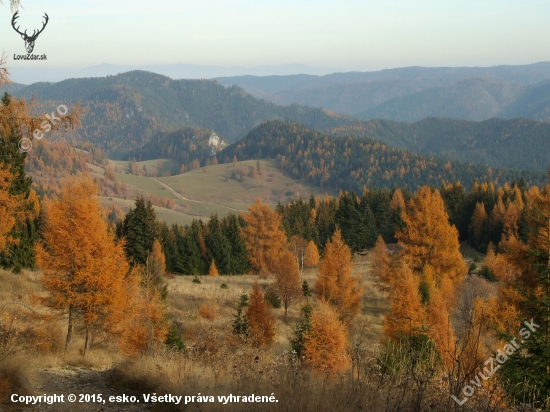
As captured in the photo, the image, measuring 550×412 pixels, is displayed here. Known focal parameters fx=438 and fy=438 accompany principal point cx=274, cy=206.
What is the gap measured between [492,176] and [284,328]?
196m

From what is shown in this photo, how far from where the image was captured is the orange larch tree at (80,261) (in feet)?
46.8

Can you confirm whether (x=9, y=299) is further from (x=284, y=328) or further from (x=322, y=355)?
(x=284, y=328)

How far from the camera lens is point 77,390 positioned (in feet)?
26.4

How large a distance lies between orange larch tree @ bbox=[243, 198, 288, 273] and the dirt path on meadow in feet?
118

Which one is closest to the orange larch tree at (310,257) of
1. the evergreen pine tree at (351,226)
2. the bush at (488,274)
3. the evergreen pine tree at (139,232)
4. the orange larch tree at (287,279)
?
the evergreen pine tree at (351,226)

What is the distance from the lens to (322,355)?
15.9 m

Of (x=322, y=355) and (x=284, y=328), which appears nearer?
(x=322, y=355)

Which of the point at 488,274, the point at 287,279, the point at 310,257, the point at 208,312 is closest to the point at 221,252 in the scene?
the point at 310,257

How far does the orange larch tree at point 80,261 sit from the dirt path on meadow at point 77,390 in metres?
4.21

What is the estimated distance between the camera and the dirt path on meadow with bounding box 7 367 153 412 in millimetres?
6738

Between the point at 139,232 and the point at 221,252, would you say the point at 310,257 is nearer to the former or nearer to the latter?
the point at 221,252

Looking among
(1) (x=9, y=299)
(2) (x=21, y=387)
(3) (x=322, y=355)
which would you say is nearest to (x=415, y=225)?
(3) (x=322, y=355)

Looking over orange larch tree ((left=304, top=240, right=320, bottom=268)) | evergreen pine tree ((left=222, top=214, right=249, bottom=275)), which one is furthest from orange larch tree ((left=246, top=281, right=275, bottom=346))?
evergreen pine tree ((left=222, top=214, right=249, bottom=275))

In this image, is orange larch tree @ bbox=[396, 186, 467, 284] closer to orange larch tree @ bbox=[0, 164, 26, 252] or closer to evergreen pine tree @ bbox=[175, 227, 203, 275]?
orange larch tree @ bbox=[0, 164, 26, 252]
